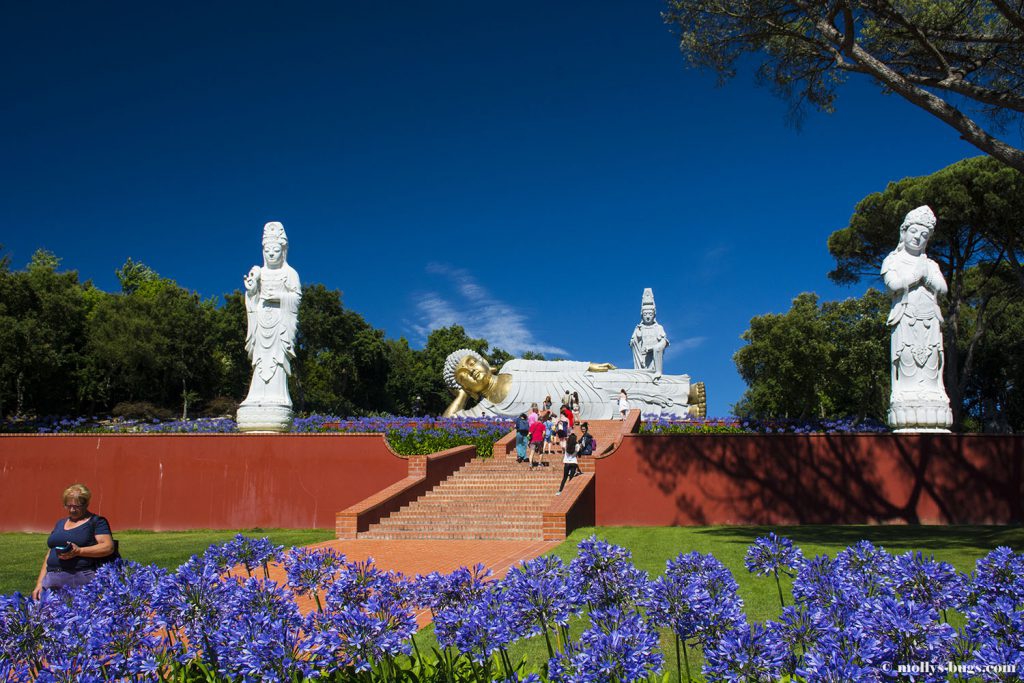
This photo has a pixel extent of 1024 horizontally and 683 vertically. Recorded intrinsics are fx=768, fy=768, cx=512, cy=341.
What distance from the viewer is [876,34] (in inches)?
445

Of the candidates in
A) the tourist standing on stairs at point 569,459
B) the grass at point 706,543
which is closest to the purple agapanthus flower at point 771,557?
the grass at point 706,543

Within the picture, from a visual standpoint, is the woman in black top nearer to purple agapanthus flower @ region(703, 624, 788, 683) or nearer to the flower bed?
purple agapanthus flower @ region(703, 624, 788, 683)

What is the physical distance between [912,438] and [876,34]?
6.37 metres

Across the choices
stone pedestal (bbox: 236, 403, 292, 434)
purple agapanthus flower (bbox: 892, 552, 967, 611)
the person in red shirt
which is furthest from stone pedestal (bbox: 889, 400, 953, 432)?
purple agapanthus flower (bbox: 892, 552, 967, 611)

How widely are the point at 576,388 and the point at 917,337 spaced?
417 inches

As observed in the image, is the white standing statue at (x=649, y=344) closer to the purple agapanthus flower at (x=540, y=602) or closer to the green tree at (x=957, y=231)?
the green tree at (x=957, y=231)

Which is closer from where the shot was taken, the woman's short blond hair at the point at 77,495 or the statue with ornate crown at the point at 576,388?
the woman's short blond hair at the point at 77,495

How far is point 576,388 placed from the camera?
2236cm

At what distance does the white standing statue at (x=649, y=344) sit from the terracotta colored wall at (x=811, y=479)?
10.2 metres

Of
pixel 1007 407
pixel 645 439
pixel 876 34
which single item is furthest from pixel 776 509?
pixel 1007 407

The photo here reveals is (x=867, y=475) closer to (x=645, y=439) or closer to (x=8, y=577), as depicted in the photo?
(x=645, y=439)

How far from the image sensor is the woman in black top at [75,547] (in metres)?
4.55

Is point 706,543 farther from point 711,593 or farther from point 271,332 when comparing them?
point 271,332

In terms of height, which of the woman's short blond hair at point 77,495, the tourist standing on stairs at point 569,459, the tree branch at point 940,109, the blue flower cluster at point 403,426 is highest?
the tree branch at point 940,109
